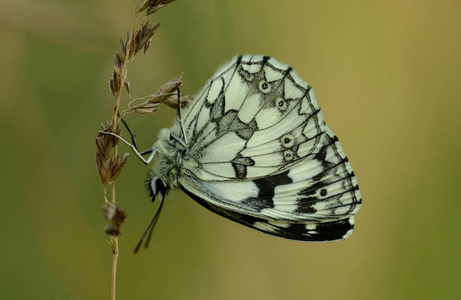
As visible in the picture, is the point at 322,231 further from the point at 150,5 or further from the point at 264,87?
the point at 150,5

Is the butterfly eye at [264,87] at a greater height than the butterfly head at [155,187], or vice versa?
the butterfly eye at [264,87]

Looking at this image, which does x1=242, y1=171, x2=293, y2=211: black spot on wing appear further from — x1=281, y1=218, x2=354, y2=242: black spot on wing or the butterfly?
x1=281, y1=218, x2=354, y2=242: black spot on wing

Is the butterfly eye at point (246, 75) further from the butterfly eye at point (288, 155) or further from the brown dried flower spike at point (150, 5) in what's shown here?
the brown dried flower spike at point (150, 5)

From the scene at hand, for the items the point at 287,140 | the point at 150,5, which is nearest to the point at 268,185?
the point at 287,140

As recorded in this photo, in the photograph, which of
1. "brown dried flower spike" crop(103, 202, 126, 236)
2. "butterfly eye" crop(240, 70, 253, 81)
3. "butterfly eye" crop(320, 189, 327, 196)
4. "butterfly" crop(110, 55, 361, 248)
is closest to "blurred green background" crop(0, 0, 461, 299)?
"butterfly" crop(110, 55, 361, 248)

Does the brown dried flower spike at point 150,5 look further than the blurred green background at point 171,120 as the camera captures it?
No

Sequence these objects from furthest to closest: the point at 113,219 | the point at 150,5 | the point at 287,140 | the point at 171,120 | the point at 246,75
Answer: the point at 171,120 → the point at 287,140 → the point at 246,75 → the point at 150,5 → the point at 113,219

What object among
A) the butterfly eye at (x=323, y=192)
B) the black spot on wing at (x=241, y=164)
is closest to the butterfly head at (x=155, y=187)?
the black spot on wing at (x=241, y=164)
